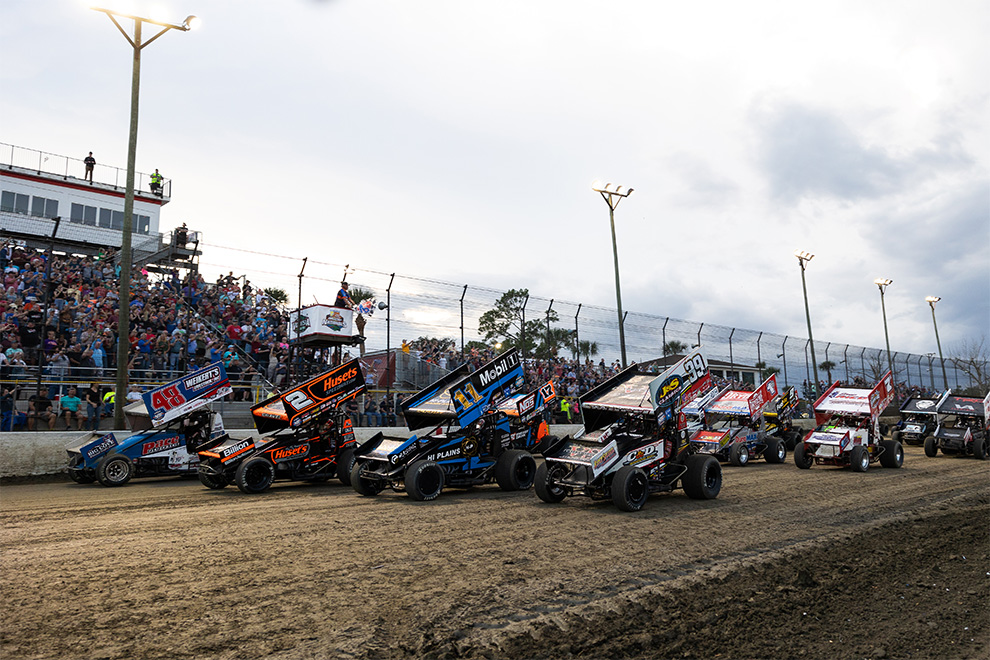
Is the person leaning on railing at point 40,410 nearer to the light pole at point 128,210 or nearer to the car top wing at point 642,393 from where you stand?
the light pole at point 128,210

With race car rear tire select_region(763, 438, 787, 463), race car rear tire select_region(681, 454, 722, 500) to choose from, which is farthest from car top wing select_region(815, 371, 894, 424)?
race car rear tire select_region(681, 454, 722, 500)

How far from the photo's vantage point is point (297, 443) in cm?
1127

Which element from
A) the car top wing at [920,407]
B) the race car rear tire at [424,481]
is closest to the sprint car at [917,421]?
the car top wing at [920,407]

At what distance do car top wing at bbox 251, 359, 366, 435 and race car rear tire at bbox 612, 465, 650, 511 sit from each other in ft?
17.4

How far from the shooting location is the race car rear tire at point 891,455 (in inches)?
547

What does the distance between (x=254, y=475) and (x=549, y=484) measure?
499 centimetres

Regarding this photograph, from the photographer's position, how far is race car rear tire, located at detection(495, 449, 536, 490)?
10305mm

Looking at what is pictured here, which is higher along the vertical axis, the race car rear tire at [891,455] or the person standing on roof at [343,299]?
the person standing on roof at [343,299]

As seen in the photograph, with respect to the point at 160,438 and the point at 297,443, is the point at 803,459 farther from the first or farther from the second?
the point at 160,438

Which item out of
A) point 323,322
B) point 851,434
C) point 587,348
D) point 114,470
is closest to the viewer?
point 114,470

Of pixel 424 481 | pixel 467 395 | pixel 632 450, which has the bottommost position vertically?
pixel 424 481

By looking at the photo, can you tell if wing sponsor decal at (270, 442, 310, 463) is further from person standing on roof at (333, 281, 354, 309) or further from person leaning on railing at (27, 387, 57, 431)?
person standing on roof at (333, 281, 354, 309)

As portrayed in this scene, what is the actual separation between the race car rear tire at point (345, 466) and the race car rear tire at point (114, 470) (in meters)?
3.81

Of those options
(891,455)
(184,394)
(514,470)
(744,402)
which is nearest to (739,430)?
(744,402)
